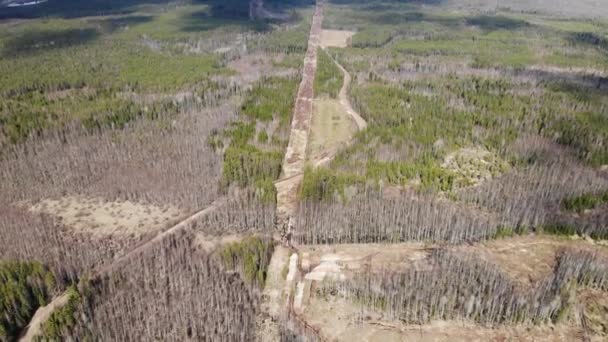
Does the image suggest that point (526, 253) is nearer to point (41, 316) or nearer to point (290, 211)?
point (290, 211)

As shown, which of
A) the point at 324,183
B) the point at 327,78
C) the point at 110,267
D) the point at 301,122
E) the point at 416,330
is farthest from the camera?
the point at 327,78

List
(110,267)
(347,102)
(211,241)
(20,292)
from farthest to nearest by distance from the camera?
1. (347,102)
2. (211,241)
3. (110,267)
4. (20,292)

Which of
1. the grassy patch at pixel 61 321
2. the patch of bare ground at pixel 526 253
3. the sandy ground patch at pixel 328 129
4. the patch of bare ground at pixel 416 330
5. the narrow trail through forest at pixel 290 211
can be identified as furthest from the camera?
the sandy ground patch at pixel 328 129

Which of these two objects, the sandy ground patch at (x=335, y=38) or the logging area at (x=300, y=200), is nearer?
the logging area at (x=300, y=200)

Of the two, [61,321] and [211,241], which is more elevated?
[211,241]

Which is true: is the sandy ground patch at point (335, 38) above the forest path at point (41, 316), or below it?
above

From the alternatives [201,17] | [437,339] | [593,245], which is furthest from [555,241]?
[201,17]

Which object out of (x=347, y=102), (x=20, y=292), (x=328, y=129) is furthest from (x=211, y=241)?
(x=347, y=102)

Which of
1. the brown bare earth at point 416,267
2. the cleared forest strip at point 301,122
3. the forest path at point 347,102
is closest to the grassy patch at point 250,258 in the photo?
the brown bare earth at point 416,267

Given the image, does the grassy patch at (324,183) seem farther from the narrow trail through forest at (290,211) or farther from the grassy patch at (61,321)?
the grassy patch at (61,321)
